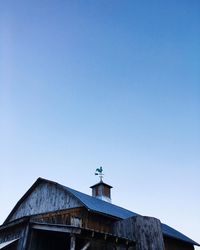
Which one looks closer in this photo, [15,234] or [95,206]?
[15,234]

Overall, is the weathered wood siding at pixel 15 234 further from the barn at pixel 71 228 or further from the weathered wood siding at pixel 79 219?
the weathered wood siding at pixel 79 219

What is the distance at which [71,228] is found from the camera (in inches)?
341

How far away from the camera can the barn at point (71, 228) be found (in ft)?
31.4

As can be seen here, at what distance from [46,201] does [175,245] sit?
9.56m

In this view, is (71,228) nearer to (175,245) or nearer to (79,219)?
(79,219)

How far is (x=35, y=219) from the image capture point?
11.3 m

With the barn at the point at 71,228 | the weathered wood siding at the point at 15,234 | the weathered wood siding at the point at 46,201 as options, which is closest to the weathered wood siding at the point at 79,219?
the barn at the point at 71,228

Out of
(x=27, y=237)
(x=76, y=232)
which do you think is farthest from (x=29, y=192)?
(x=76, y=232)

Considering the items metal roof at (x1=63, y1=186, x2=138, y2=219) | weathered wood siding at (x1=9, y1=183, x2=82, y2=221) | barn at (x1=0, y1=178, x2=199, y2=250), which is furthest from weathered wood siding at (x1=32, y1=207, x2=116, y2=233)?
weathered wood siding at (x1=9, y1=183, x2=82, y2=221)

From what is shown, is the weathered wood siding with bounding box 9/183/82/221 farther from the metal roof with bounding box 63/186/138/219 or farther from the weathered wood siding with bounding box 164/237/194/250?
the weathered wood siding with bounding box 164/237/194/250

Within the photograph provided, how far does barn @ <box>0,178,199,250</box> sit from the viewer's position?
9559 mm

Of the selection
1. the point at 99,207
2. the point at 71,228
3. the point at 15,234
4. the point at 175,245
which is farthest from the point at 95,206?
the point at 175,245

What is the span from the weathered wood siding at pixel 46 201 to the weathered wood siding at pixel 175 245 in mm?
7238

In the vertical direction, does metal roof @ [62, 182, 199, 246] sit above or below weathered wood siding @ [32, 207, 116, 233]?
above
